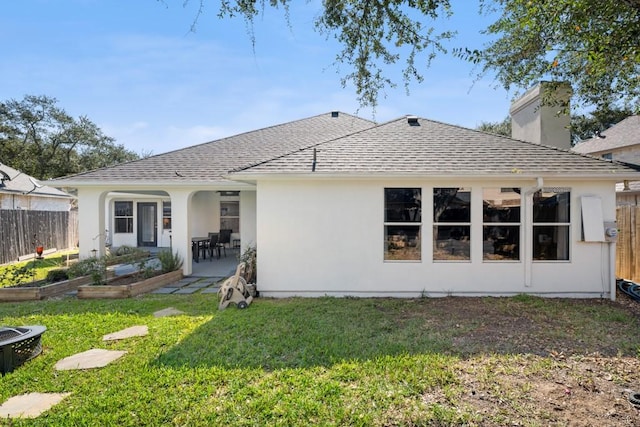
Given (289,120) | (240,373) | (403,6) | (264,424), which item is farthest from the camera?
(289,120)

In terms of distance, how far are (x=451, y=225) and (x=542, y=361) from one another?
3869 mm

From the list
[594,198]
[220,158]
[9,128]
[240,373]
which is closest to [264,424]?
[240,373]

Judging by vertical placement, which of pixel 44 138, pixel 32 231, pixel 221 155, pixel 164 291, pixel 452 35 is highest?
pixel 44 138

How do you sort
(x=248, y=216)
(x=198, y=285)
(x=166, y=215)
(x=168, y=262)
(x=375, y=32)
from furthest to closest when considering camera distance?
(x=166, y=215), (x=248, y=216), (x=168, y=262), (x=198, y=285), (x=375, y=32)

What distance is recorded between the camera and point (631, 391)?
3922 millimetres

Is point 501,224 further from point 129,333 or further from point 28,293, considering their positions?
point 28,293

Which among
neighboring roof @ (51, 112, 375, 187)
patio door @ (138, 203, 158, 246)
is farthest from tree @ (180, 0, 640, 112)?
patio door @ (138, 203, 158, 246)

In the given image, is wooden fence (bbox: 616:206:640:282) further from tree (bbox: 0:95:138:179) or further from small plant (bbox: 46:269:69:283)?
tree (bbox: 0:95:138:179)

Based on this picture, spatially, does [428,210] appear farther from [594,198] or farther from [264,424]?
[264,424]

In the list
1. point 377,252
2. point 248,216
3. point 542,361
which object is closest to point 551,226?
point 377,252

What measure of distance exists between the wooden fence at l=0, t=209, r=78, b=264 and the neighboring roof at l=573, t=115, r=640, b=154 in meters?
27.0

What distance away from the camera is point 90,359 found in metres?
4.83

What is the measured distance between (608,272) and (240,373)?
8591 millimetres

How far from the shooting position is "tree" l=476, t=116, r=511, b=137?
33941 millimetres
